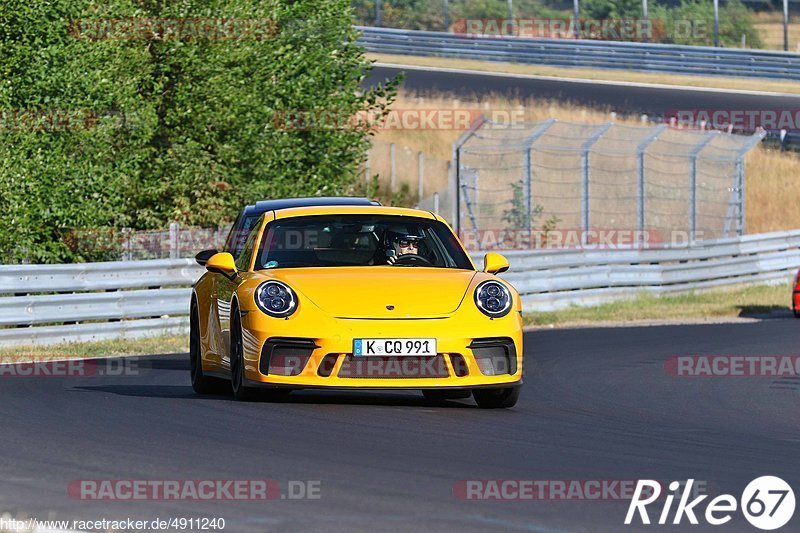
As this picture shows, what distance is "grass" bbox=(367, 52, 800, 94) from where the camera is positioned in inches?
1789

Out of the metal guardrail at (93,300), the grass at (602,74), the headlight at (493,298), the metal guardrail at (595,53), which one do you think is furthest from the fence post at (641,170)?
the grass at (602,74)

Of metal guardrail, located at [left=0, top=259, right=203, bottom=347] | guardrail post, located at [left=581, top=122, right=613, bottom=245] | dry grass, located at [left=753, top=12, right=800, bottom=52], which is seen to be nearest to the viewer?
metal guardrail, located at [left=0, top=259, right=203, bottom=347]

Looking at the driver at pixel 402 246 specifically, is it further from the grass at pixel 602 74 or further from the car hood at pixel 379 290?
the grass at pixel 602 74

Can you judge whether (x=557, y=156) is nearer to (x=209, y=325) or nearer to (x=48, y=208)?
(x=48, y=208)

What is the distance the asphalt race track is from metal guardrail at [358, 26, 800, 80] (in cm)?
3308

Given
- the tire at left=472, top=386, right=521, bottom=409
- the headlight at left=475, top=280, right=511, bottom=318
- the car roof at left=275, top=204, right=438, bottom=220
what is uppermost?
the car roof at left=275, top=204, right=438, bottom=220

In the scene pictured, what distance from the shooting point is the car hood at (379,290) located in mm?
9891

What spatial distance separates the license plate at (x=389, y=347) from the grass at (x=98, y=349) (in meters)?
7.21

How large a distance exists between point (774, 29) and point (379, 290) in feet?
189

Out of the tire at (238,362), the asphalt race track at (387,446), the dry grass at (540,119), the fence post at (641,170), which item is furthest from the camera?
the dry grass at (540,119)

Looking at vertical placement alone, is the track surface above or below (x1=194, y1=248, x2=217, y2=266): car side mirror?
below

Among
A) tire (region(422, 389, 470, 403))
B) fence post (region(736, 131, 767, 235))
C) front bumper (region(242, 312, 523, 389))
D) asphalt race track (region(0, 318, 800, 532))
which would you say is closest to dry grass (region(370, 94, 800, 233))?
fence post (region(736, 131, 767, 235))

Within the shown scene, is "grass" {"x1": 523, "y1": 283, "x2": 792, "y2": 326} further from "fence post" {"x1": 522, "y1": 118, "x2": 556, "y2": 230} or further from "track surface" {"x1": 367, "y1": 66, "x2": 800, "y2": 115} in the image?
"track surface" {"x1": 367, "y1": 66, "x2": 800, "y2": 115}

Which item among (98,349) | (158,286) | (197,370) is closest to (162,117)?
(158,286)
